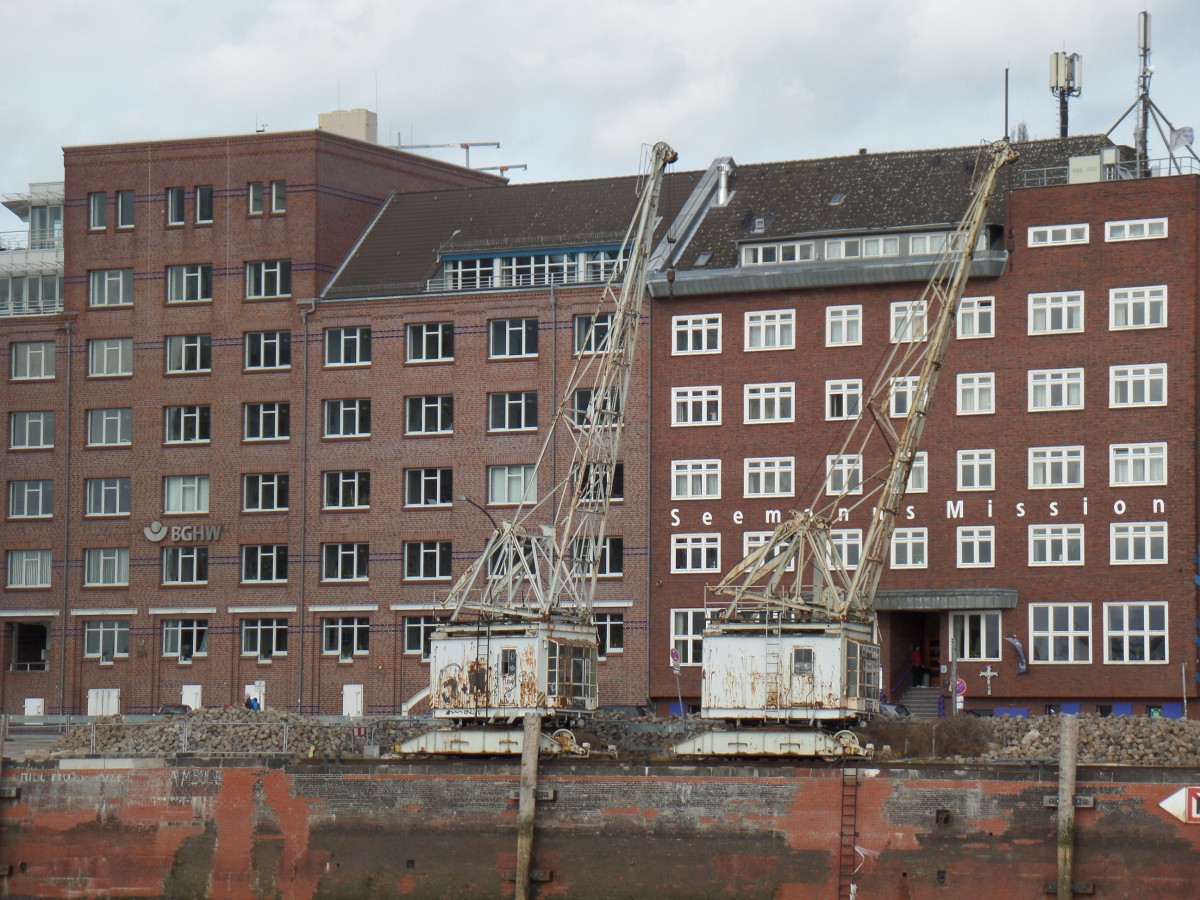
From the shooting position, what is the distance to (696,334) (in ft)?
293

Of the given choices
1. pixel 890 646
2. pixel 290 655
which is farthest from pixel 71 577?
pixel 890 646

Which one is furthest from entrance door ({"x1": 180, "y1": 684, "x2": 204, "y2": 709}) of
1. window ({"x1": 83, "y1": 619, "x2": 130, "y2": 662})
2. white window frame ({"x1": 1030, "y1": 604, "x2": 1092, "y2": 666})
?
white window frame ({"x1": 1030, "y1": 604, "x2": 1092, "y2": 666})

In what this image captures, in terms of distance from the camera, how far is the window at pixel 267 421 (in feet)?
315

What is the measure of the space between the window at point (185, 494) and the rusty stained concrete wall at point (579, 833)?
2979 cm

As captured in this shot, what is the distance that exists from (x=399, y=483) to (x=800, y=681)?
106 feet

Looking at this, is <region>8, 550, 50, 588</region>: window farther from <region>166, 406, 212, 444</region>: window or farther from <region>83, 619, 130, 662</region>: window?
<region>166, 406, 212, 444</region>: window

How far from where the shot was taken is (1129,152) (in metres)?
87.8

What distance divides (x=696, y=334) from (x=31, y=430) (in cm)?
3135

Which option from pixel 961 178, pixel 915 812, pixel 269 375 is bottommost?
pixel 915 812

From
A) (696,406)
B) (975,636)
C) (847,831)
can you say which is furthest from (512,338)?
(847,831)

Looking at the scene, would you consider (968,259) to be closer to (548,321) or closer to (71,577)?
(548,321)

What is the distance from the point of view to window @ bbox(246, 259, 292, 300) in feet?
318

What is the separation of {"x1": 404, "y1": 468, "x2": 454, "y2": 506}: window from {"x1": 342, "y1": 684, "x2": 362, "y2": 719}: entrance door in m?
7.89

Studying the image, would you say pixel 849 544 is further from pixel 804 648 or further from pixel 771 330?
pixel 804 648
